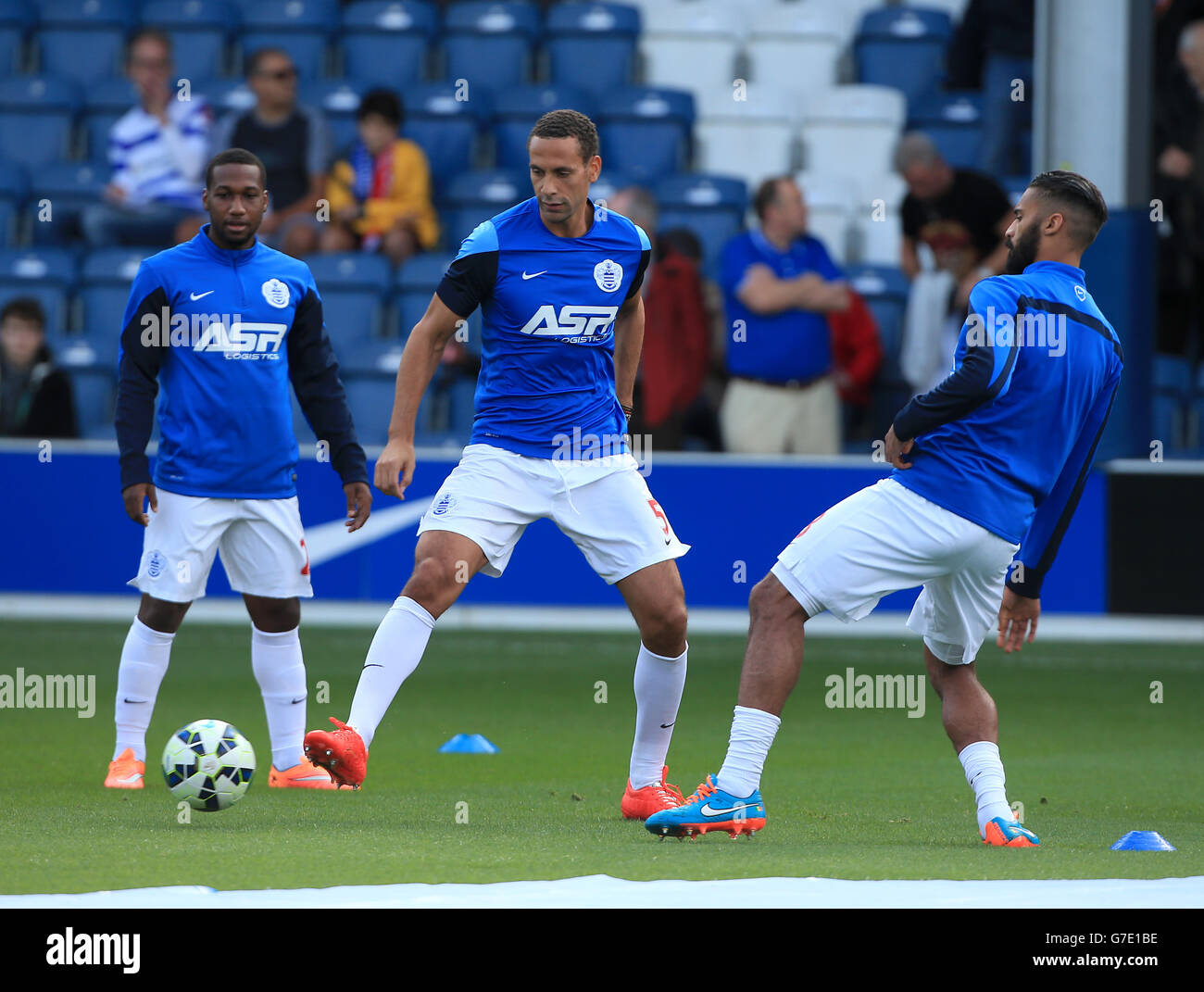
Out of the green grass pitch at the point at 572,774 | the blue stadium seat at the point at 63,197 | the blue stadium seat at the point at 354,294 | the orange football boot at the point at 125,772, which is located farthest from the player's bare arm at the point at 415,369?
the blue stadium seat at the point at 63,197

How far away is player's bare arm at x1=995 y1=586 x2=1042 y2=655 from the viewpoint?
17.3 ft

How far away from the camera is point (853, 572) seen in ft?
16.5

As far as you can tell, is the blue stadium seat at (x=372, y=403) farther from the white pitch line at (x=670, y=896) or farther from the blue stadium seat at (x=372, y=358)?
the white pitch line at (x=670, y=896)

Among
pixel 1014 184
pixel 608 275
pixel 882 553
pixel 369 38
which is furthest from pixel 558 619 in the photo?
pixel 882 553

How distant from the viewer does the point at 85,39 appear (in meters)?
16.3

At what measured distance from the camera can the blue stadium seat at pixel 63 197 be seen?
1462 cm

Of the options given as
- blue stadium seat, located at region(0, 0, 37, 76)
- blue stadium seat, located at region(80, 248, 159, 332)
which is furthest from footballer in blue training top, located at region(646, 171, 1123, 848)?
blue stadium seat, located at region(0, 0, 37, 76)

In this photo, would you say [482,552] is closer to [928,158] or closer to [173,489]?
[173,489]

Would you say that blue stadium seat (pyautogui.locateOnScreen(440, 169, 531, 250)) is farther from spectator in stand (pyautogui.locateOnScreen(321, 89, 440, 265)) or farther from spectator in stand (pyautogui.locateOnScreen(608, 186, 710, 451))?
spectator in stand (pyautogui.locateOnScreen(608, 186, 710, 451))

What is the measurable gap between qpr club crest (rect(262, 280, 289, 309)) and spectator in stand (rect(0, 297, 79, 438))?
6.42 m

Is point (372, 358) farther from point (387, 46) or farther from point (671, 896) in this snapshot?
point (671, 896)

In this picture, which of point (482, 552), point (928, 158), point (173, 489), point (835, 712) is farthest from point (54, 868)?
point (928, 158)

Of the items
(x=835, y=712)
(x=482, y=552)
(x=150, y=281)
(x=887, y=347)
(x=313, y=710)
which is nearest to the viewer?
(x=482, y=552)

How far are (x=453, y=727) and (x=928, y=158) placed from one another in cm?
589
